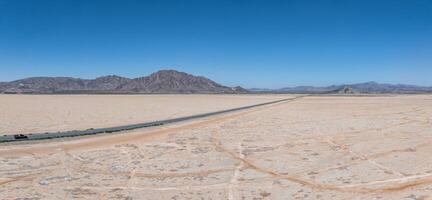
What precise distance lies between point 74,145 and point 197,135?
4.27m

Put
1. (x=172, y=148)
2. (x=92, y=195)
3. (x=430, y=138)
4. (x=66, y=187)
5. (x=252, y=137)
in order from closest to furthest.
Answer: (x=92, y=195) < (x=66, y=187) < (x=172, y=148) < (x=430, y=138) < (x=252, y=137)

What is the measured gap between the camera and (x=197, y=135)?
46.2 feet

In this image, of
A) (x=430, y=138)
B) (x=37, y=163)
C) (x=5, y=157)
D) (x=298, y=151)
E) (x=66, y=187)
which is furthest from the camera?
(x=430, y=138)

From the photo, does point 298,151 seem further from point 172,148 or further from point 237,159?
point 172,148

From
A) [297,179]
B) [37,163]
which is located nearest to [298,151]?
[297,179]

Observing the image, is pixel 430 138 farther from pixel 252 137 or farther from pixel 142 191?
pixel 142 191

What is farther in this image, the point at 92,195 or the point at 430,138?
the point at 430,138

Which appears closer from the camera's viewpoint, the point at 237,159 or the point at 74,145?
the point at 237,159

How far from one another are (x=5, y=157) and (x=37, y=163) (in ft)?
4.44

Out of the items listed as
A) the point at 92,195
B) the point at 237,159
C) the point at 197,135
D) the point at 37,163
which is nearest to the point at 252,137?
the point at 197,135

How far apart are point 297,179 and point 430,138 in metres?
7.21

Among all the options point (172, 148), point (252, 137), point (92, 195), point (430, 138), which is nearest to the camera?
point (92, 195)

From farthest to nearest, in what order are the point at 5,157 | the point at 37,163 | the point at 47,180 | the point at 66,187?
1. the point at 5,157
2. the point at 37,163
3. the point at 47,180
4. the point at 66,187

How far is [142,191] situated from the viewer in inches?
261
